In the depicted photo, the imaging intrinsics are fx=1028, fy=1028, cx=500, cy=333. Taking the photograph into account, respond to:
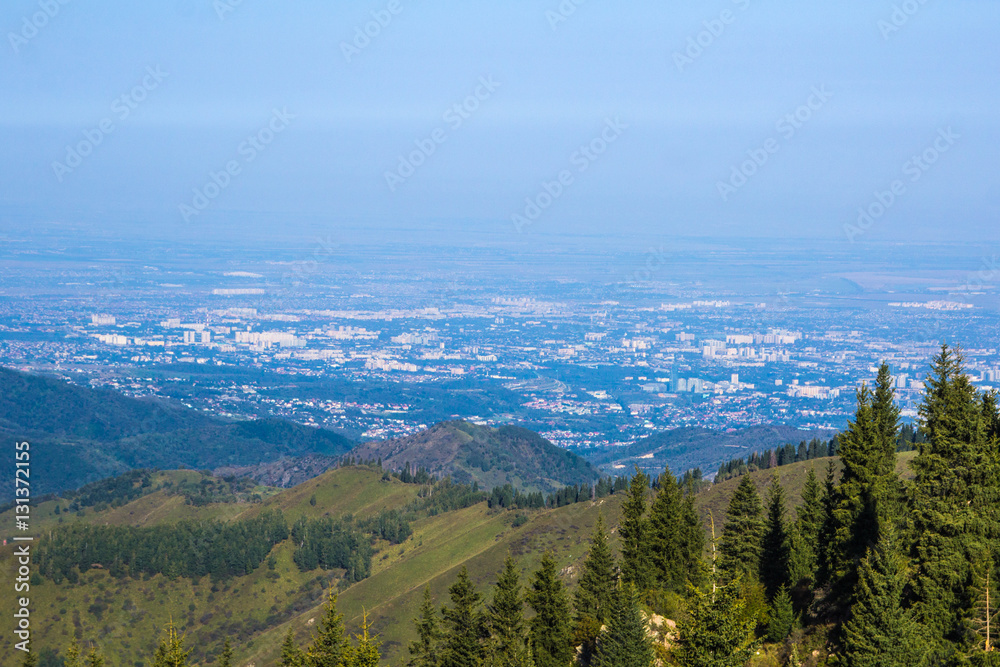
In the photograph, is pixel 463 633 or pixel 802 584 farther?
pixel 802 584

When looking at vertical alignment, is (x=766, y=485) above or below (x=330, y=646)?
below

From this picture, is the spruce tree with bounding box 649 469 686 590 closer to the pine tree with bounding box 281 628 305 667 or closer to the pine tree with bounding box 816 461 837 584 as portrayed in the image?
the pine tree with bounding box 816 461 837 584

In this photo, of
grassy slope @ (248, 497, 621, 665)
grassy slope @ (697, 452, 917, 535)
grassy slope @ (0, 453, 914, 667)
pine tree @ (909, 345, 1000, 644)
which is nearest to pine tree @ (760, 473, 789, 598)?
pine tree @ (909, 345, 1000, 644)

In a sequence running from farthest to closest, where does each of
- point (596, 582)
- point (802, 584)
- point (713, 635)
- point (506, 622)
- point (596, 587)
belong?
point (596, 582) → point (596, 587) → point (802, 584) → point (506, 622) → point (713, 635)

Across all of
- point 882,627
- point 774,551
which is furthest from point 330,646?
point 774,551

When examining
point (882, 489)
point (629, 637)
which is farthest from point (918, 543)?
point (629, 637)

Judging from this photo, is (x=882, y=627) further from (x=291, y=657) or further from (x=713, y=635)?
(x=291, y=657)

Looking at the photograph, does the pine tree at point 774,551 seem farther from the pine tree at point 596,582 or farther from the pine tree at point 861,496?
the pine tree at point 596,582
